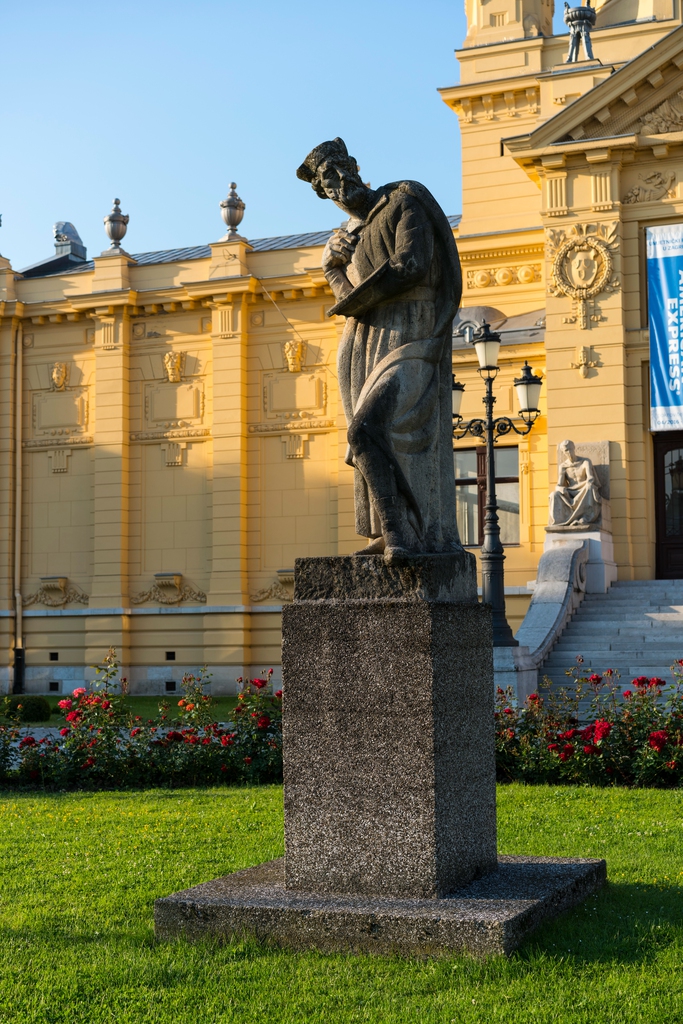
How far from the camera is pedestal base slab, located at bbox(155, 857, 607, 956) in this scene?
16.6 ft

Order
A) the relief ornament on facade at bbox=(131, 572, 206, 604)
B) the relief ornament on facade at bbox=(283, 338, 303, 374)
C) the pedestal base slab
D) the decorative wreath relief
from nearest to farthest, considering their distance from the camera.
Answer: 1. the pedestal base slab
2. the decorative wreath relief
3. the relief ornament on facade at bbox=(283, 338, 303, 374)
4. the relief ornament on facade at bbox=(131, 572, 206, 604)

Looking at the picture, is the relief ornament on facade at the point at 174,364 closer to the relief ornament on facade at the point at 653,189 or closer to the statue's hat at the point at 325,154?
the relief ornament on facade at the point at 653,189

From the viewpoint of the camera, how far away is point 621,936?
18.0ft

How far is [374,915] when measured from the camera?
5.20 m

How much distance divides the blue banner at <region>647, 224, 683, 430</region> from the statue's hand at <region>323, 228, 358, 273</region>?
16.6 m

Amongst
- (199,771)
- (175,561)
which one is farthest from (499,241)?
(199,771)

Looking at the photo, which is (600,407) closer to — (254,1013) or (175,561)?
(175,561)

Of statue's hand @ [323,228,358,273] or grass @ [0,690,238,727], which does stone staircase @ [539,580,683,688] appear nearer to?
grass @ [0,690,238,727]

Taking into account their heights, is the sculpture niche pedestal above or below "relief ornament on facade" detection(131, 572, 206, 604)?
below

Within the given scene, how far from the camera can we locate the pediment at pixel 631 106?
22.0 m

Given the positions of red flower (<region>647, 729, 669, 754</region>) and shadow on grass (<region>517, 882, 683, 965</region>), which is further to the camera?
red flower (<region>647, 729, 669, 754</region>)

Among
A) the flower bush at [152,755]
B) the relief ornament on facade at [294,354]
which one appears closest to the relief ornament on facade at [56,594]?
the relief ornament on facade at [294,354]

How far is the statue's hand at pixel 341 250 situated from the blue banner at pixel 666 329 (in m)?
16.6

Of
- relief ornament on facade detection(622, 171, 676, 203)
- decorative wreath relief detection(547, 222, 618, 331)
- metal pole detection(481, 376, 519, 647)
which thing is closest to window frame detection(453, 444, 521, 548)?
decorative wreath relief detection(547, 222, 618, 331)
